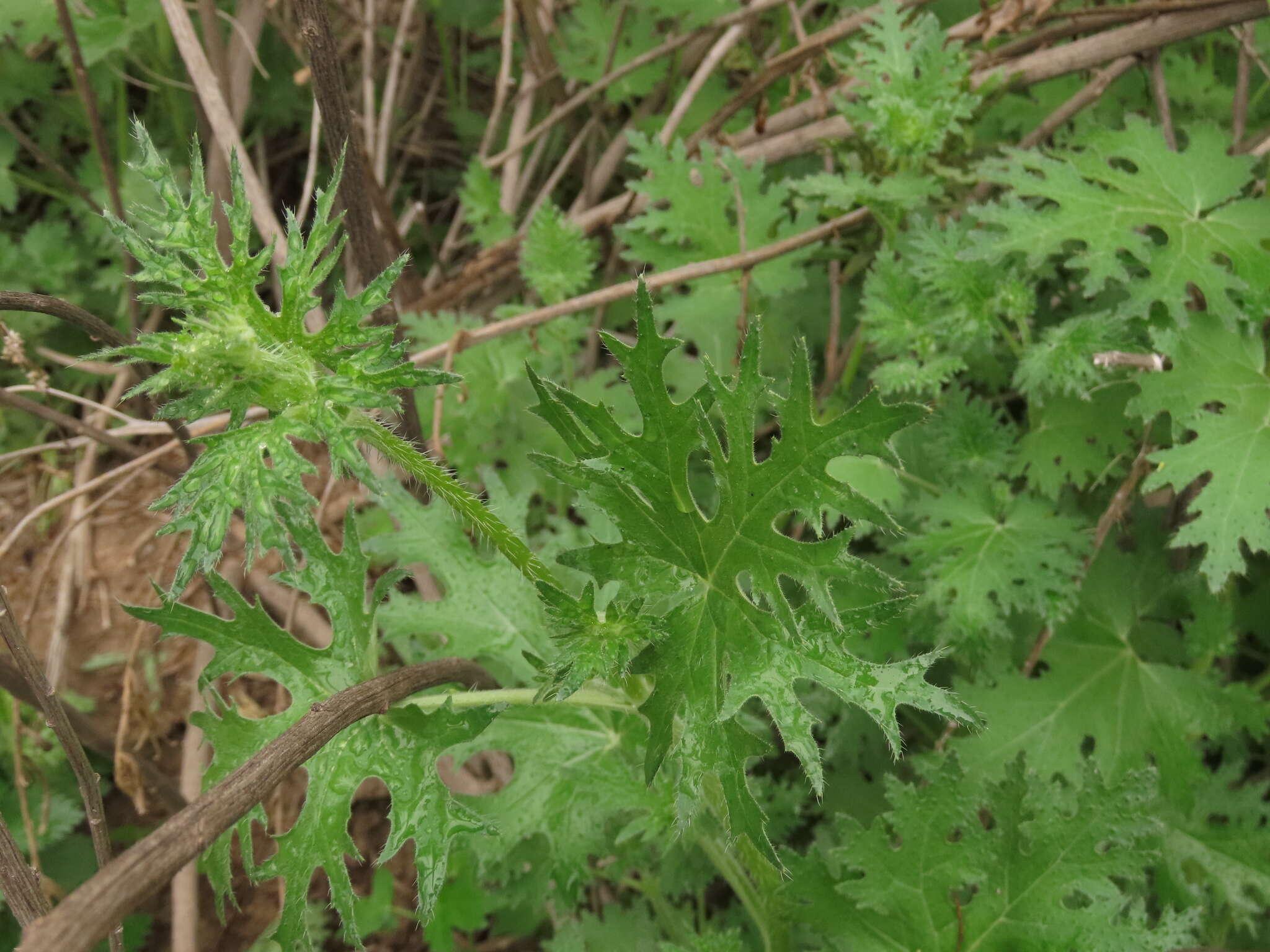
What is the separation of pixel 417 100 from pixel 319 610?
2.34 m

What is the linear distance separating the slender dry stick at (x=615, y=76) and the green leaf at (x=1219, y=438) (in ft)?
6.10

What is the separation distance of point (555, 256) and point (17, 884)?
207 centimetres

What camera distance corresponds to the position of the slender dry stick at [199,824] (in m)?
0.87

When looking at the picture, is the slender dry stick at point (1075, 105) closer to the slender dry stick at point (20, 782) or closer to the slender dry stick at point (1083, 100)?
the slender dry stick at point (1083, 100)

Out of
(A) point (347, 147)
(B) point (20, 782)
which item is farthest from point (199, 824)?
(B) point (20, 782)

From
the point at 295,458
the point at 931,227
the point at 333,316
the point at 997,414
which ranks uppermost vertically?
the point at 333,316

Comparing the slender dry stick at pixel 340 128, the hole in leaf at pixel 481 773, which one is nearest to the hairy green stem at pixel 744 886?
the hole in leaf at pixel 481 773

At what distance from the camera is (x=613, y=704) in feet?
5.61

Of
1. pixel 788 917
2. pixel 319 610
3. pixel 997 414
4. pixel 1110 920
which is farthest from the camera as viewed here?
pixel 319 610

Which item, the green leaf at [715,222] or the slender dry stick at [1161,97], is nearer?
the slender dry stick at [1161,97]

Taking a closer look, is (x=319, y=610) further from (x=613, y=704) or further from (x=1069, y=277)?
(x=1069, y=277)

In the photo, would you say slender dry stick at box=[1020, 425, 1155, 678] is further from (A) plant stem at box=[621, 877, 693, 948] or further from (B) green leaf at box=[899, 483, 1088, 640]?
(A) plant stem at box=[621, 877, 693, 948]

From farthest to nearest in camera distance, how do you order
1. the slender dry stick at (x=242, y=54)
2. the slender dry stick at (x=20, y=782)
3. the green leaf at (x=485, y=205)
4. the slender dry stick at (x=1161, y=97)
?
1. the green leaf at (x=485, y=205)
2. the slender dry stick at (x=242, y=54)
3. the slender dry stick at (x=1161, y=97)
4. the slender dry stick at (x=20, y=782)

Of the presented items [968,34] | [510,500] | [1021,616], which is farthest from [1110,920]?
[968,34]
